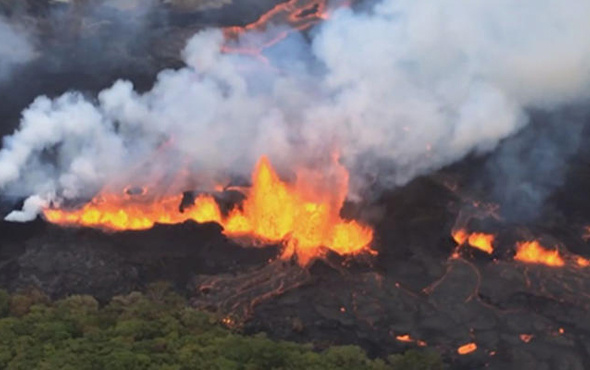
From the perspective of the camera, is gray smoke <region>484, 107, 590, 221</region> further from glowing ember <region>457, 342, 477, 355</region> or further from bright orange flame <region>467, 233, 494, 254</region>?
glowing ember <region>457, 342, 477, 355</region>

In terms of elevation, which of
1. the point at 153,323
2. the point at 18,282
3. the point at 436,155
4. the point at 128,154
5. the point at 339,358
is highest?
the point at 128,154

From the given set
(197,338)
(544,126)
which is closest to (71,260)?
(197,338)

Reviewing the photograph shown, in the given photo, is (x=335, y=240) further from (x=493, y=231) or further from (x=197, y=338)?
(x=197, y=338)

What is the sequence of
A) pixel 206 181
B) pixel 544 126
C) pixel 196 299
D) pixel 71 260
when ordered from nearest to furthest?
1. pixel 196 299
2. pixel 71 260
3. pixel 206 181
4. pixel 544 126

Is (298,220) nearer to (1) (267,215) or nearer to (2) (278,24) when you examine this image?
(1) (267,215)

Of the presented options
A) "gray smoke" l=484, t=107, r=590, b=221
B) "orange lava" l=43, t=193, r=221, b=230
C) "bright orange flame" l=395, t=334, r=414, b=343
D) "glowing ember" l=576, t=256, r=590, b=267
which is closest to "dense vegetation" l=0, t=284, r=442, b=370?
"bright orange flame" l=395, t=334, r=414, b=343
